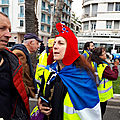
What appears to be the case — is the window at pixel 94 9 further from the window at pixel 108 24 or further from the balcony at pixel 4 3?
the balcony at pixel 4 3

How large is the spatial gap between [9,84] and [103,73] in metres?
1.87

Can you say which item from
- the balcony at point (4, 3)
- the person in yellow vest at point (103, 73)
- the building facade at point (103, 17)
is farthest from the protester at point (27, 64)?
the balcony at point (4, 3)

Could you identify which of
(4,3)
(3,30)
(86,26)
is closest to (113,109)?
(3,30)

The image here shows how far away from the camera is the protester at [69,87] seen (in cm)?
146

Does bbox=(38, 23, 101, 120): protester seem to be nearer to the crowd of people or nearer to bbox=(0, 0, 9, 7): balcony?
the crowd of people

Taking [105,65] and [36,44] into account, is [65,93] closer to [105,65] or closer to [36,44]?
[105,65]

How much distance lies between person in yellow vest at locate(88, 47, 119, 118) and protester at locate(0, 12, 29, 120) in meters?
1.66

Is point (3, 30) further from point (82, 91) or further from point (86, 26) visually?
point (86, 26)

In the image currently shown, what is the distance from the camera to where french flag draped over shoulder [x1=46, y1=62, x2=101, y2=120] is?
4.75 ft

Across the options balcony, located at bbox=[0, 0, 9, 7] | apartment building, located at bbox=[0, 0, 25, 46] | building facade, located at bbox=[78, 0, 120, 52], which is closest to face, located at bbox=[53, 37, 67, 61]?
building facade, located at bbox=[78, 0, 120, 52]

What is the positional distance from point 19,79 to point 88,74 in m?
0.85

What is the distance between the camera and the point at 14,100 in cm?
139

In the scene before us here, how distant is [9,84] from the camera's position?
131 centimetres

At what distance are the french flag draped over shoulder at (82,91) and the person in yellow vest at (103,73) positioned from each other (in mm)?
1065
